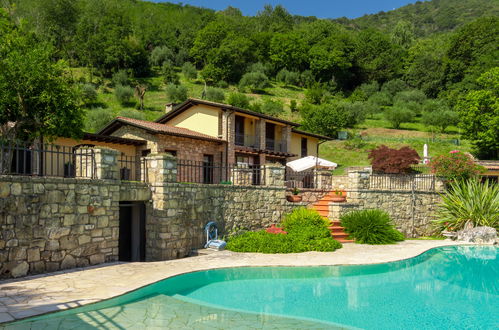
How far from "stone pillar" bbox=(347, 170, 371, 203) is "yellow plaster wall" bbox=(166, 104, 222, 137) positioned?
976 cm

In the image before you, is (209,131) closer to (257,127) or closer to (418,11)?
(257,127)

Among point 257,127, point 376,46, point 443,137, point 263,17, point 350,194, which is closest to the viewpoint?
point 350,194

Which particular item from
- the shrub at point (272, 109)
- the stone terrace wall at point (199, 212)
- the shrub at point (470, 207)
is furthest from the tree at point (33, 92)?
the shrub at point (272, 109)

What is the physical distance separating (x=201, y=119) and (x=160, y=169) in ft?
44.6

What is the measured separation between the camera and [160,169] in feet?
33.8

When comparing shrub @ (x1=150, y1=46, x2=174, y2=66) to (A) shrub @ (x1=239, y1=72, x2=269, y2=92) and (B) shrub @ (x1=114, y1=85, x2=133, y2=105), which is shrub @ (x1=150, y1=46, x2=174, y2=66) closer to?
(A) shrub @ (x1=239, y1=72, x2=269, y2=92)

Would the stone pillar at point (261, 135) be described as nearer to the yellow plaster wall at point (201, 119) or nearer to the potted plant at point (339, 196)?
the yellow plaster wall at point (201, 119)

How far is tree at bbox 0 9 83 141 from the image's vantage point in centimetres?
1332

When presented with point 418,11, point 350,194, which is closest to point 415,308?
point 350,194

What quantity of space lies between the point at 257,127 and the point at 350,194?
10.7m

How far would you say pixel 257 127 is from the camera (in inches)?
1000

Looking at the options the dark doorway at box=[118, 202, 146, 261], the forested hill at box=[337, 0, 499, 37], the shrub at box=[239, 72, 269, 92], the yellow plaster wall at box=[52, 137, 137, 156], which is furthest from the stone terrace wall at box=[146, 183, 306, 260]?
the forested hill at box=[337, 0, 499, 37]

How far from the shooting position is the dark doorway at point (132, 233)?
1087 cm

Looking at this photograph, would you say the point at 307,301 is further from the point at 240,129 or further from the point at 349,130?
the point at 349,130
